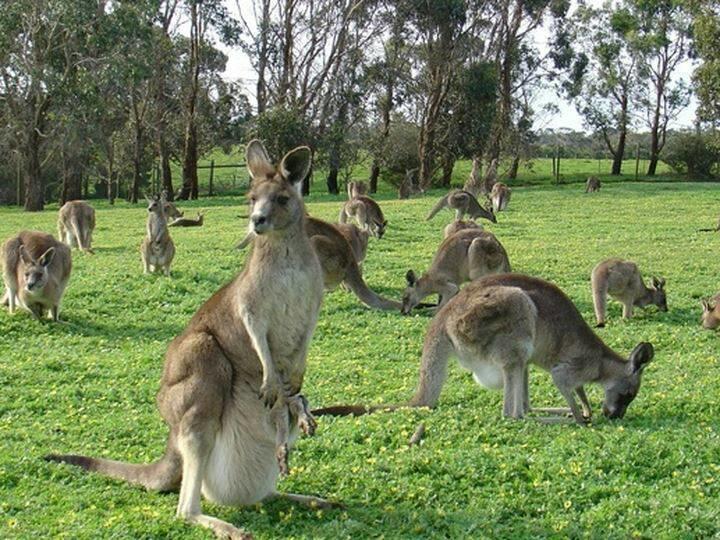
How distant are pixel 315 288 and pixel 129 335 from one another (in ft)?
22.2

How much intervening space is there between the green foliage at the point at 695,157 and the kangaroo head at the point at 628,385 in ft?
153

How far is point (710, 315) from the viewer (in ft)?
39.4

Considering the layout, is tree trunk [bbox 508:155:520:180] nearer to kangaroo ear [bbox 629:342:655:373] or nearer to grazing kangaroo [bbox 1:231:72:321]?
grazing kangaroo [bbox 1:231:72:321]

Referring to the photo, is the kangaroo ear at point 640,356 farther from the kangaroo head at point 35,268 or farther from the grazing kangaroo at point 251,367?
the kangaroo head at point 35,268

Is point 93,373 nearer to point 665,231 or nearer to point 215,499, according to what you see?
point 215,499

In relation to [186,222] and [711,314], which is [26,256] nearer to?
[711,314]

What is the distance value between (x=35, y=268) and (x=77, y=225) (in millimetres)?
8052

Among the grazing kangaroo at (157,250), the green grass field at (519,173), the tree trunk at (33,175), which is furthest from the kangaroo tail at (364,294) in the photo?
the green grass field at (519,173)

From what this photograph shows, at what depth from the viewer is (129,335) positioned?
11531 millimetres

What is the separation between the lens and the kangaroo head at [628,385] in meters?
7.65

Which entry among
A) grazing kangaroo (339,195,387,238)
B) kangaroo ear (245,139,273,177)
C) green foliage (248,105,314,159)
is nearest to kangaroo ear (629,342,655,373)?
kangaroo ear (245,139,273,177)

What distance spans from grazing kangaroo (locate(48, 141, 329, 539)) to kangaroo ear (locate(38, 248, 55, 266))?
6877 millimetres

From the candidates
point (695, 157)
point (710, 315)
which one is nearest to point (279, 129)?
point (695, 157)

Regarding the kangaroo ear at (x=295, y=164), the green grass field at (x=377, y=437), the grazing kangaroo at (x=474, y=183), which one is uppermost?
the kangaroo ear at (x=295, y=164)
